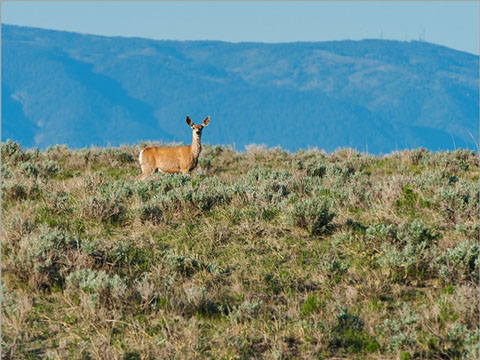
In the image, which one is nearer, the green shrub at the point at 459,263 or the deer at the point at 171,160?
the green shrub at the point at 459,263

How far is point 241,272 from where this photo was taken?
7863mm

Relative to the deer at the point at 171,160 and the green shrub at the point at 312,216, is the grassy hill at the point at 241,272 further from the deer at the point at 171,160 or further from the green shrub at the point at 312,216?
the deer at the point at 171,160

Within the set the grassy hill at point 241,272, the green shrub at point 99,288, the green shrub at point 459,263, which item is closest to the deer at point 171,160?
the grassy hill at point 241,272

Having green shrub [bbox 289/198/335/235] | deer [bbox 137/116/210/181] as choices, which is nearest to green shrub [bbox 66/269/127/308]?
green shrub [bbox 289/198/335/235]

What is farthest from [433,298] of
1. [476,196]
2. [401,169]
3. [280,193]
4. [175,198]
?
[401,169]

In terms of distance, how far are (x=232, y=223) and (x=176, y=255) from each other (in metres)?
1.60

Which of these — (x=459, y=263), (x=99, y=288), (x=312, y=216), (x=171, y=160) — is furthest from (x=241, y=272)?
(x=171, y=160)

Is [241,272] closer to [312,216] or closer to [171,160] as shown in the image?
[312,216]

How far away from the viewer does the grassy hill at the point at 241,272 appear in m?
6.50

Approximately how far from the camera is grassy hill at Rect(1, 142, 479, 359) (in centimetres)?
650

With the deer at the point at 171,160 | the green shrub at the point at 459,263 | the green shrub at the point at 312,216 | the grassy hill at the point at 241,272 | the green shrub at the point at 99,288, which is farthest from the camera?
the deer at the point at 171,160

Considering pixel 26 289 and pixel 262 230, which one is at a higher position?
pixel 262 230

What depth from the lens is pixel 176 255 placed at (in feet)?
26.3

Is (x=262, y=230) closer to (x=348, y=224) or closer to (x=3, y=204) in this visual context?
(x=348, y=224)
